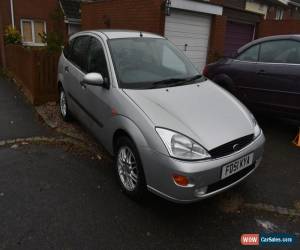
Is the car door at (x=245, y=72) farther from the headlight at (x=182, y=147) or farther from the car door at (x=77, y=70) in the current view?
the headlight at (x=182, y=147)

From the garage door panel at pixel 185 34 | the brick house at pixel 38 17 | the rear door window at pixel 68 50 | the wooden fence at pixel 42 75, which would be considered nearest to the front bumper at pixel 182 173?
the rear door window at pixel 68 50

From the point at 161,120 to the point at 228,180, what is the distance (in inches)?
34.2

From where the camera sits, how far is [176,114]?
2.95 meters

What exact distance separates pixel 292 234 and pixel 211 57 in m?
8.95

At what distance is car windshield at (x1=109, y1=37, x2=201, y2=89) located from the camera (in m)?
3.50

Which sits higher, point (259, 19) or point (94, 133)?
point (259, 19)

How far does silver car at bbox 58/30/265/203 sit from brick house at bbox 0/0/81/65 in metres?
13.9

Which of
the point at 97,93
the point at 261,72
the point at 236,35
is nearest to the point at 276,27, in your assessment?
the point at 236,35

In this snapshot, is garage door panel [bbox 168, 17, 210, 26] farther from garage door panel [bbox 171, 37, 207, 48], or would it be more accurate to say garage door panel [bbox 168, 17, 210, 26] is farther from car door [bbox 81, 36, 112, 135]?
car door [bbox 81, 36, 112, 135]

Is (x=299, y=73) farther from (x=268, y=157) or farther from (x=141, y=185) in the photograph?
(x=141, y=185)

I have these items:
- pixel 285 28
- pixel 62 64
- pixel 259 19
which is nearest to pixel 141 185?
pixel 62 64

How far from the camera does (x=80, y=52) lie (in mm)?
4629

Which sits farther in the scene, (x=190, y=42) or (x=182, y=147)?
(x=190, y=42)

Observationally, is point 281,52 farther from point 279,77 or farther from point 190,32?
point 190,32
